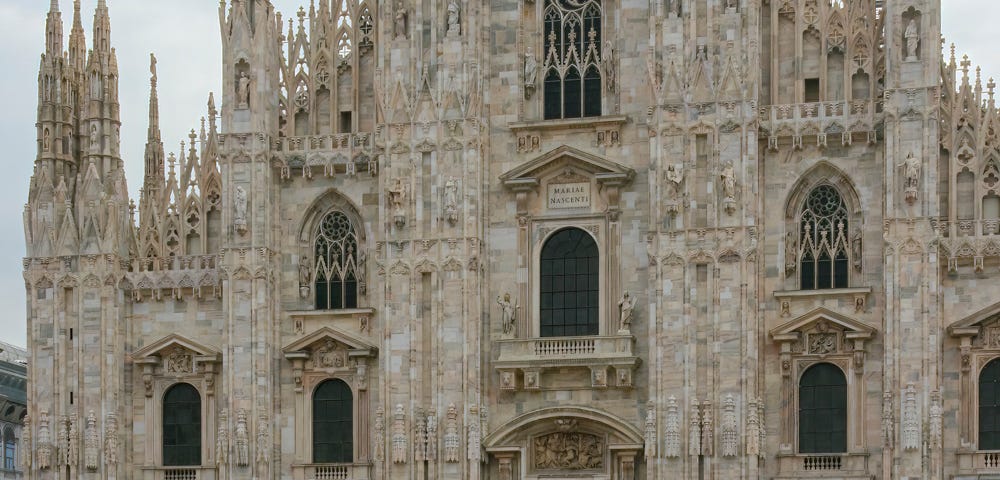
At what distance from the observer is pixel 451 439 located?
134 ft

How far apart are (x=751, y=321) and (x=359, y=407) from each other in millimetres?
10001

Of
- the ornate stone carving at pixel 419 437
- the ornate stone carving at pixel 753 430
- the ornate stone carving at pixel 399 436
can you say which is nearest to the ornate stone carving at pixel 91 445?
the ornate stone carving at pixel 399 436

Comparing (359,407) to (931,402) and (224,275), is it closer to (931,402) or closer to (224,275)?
(224,275)

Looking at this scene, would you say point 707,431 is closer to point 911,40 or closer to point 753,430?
point 753,430

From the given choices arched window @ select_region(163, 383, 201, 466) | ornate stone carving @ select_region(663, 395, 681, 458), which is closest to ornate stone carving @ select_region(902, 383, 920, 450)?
ornate stone carving @ select_region(663, 395, 681, 458)

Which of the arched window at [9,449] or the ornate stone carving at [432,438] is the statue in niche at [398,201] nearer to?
the ornate stone carving at [432,438]

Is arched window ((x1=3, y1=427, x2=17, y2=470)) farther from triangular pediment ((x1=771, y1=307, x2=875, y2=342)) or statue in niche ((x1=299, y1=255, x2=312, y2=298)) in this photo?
triangular pediment ((x1=771, y1=307, x2=875, y2=342))

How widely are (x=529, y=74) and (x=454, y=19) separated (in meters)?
2.31

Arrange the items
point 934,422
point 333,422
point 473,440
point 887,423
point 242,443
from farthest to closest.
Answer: point 333,422, point 242,443, point 473,440, point 887,423, point 934,422

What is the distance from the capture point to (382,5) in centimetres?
4338

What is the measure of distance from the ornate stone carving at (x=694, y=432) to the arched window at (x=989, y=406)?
6338 millimetres

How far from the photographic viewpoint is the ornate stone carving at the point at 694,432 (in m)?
39.3

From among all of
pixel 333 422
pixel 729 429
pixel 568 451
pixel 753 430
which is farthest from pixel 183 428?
pixel 753 430

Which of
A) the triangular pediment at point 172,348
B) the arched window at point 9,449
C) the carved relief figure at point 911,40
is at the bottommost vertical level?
the arched window at point 9,449
